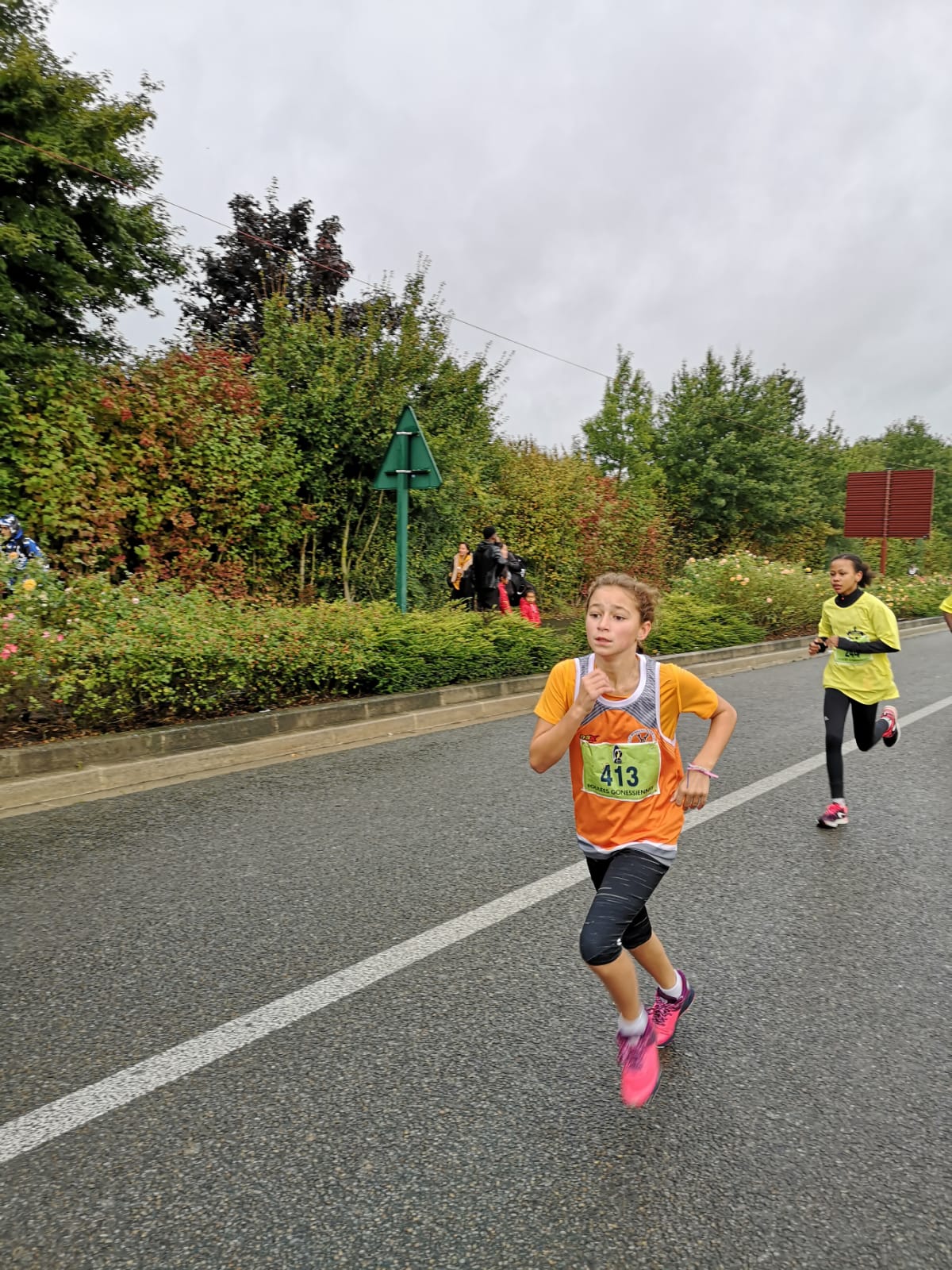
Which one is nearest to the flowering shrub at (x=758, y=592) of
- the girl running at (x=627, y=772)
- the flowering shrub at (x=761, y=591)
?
the flowering shrub at (x=761, y=591)

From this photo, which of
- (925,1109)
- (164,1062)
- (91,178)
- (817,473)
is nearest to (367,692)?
(164,1062)

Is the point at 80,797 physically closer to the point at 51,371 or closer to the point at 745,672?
the point at 51,371

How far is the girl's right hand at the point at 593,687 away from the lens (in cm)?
251

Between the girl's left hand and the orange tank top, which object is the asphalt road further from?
the girl's left hand

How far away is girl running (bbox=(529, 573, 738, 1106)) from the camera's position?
271cm

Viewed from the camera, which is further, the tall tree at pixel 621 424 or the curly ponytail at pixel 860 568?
the tall tree at pixel 621 424

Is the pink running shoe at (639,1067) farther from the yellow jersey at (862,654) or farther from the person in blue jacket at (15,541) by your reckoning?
the person in blue jacket at (15,541)

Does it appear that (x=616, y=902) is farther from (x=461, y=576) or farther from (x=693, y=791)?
(x=461, y=576)

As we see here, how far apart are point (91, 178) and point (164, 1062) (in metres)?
17.1

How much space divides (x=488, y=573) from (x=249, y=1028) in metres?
11.5

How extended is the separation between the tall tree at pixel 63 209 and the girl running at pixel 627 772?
46.1ft

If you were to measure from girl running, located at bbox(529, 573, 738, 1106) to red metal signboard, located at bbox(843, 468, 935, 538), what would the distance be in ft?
120

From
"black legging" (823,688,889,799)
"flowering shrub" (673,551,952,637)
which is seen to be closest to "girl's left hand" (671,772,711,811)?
"black legging" (823,688,889,799)

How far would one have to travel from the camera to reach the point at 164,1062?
291 cm
